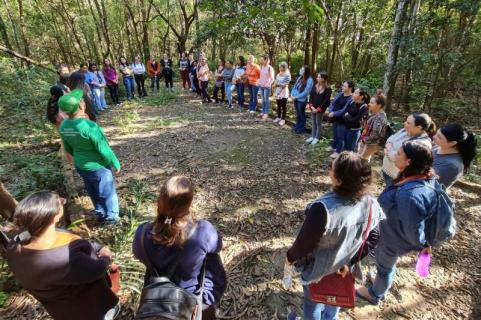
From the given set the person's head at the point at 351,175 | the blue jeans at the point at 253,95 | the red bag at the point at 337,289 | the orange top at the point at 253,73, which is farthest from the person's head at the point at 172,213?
the blue jeans at the point at 253,95

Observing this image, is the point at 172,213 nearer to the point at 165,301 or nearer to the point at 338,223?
the point at 165,301

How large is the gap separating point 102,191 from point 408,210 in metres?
3.51

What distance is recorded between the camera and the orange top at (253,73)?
29.7 ft

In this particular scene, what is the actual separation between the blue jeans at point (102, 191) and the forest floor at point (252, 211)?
0.71 ft

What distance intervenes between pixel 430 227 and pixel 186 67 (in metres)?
12.8

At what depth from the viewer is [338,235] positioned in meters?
1.94

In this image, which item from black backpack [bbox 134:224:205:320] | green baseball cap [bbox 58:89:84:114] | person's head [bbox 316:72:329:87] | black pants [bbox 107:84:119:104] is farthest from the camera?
black pants [bbox 107:84:119:104]

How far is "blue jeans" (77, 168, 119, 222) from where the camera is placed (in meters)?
3.70

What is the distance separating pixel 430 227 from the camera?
2395mm

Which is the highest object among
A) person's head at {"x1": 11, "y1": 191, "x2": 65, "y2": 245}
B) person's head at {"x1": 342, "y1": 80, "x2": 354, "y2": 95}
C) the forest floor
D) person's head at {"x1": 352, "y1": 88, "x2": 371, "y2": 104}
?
person's head at {"x1": 342, "y1": 80, "x2": 354, "y2": 95}

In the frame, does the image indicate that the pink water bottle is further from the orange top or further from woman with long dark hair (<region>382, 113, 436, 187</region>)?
the orange top

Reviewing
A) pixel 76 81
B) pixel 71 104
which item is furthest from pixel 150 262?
pixel 76 81

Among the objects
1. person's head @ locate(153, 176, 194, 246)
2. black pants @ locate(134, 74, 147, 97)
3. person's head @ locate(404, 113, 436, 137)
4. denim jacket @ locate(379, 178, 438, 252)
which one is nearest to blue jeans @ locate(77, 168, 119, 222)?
person's head @ locate(153, 176, 194, 246)

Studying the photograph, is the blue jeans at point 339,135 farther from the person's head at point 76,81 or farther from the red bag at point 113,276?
the person's head at point 76,81
